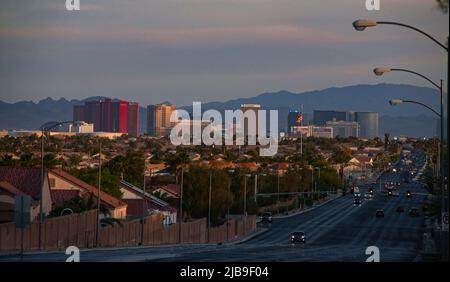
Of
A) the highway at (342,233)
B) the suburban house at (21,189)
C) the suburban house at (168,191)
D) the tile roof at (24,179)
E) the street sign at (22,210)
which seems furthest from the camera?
the suburban house at (168,191)

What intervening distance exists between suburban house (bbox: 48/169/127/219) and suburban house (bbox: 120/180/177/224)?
472 centimetres

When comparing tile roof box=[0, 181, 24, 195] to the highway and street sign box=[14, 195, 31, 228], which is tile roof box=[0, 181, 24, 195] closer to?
the highway

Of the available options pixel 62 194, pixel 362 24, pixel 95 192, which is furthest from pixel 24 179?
pixel 362 24

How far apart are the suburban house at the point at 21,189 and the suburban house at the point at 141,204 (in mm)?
14930

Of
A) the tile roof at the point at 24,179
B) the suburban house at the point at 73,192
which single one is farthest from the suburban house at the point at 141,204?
the tile roof at the point at 24,179

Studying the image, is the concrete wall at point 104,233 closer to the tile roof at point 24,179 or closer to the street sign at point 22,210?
the tile roof at point 24,179

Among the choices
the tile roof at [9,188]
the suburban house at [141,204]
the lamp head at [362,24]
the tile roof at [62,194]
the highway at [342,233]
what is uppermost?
the lamp head at [362,24]

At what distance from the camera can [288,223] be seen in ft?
325

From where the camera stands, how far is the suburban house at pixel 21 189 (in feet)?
204

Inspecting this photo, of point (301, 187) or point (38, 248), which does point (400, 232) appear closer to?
point (38, 248)
